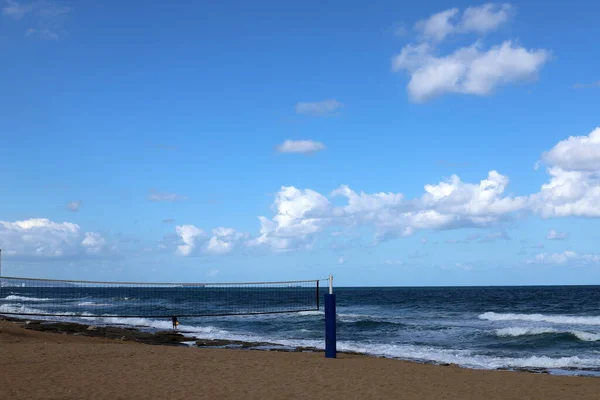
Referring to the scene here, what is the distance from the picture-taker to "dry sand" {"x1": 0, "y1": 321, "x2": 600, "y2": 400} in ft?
28.1

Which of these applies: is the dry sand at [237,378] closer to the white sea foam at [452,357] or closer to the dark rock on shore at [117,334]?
the white sea foam at [452,357]

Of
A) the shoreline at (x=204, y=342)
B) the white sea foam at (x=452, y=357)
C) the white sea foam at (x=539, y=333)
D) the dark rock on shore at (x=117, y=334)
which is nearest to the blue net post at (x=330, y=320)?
the shoreline at (x=204, y=342)

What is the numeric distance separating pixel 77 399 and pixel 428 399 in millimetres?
5097

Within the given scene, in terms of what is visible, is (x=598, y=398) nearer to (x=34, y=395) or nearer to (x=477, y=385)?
(x=477, y=385)

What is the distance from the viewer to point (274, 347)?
1736cm

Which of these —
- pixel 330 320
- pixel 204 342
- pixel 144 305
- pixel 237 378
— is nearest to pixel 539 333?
pixel 204 342

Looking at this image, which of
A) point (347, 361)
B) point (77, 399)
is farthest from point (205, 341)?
point (77, 399)

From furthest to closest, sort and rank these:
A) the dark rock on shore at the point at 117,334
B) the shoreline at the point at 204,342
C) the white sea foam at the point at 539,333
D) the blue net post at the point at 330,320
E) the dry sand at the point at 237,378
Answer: the white sea foam at the point at 539,333 < the dark rock on shore at the point at 117,334 < the shoreline at the point at 204,342 < the blue net post at the point at 330,320 < the dry sand at the point at 237,378

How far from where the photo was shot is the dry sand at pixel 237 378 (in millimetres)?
8578

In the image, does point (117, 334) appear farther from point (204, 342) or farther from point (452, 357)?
point (452, 357)

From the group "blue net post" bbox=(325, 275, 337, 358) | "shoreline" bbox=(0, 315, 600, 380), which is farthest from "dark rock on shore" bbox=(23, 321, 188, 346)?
"blue net post" bbox=(325, 275, 337, 358)

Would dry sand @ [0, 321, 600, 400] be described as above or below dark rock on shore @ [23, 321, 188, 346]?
above

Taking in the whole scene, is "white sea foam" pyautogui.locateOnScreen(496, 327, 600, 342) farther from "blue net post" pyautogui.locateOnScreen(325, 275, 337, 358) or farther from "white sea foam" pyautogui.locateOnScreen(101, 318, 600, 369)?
"blue net post" pyautogui.locateOnScreen(325, 275, 337, 358)

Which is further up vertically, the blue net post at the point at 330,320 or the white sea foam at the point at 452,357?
the blue net post at the point at 330,320
